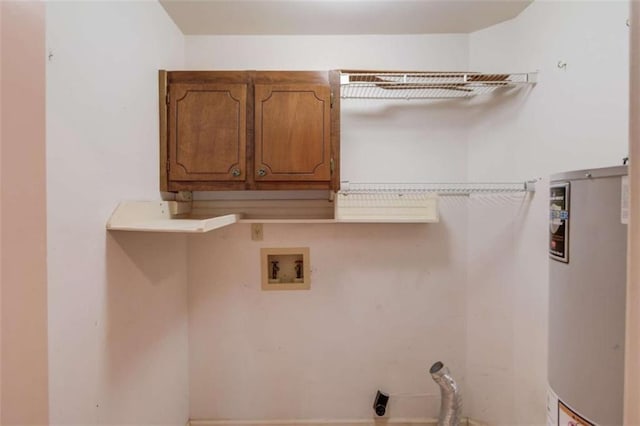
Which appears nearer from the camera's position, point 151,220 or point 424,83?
point 151,220

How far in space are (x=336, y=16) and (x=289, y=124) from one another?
0.63 meters

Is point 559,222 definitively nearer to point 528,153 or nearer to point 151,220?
point 528,153

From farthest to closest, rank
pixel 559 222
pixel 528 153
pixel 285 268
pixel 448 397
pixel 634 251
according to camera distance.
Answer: pixel 285 268 → pixel 448 397 → pixel 528 153 → pixel 559 222 → pixel 634 251

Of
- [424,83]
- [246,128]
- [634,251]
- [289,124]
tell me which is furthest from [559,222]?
[246,128]

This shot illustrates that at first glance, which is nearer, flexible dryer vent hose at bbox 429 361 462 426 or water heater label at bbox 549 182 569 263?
water heater label at bbox 549 182 569 263

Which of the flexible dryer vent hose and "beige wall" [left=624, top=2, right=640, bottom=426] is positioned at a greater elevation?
"beige wall" [left=624, top=2, right=640, bottom=426]

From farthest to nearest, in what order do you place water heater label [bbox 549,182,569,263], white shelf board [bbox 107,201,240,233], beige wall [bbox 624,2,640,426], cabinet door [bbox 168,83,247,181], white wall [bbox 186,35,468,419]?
white wall [bbox 186,35,468,419] → cabinet door [bbox 168,83,247,181] → white shelf board [bbox 107,201,240,233] → water heater label [bbox 549,182,569,263] → beige wall [bbox 624,2,640,426]

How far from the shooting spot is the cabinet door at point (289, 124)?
1.40 m

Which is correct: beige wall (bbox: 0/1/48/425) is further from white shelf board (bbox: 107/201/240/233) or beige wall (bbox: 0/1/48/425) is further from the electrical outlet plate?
the electrical outlet plate

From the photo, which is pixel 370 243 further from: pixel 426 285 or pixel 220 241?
pixel 220 241

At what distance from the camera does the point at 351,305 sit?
1.68 metres

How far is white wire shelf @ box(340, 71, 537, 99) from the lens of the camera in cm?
139

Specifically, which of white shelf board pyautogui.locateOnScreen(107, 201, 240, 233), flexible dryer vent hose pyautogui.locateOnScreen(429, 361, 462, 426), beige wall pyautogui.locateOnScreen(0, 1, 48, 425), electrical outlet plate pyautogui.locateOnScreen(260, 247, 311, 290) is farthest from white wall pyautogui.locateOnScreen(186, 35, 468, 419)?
beige wall pyautogui.locateOnScreen(0, 1, 48, 425)

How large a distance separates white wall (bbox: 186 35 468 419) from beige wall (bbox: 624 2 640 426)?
124cm
